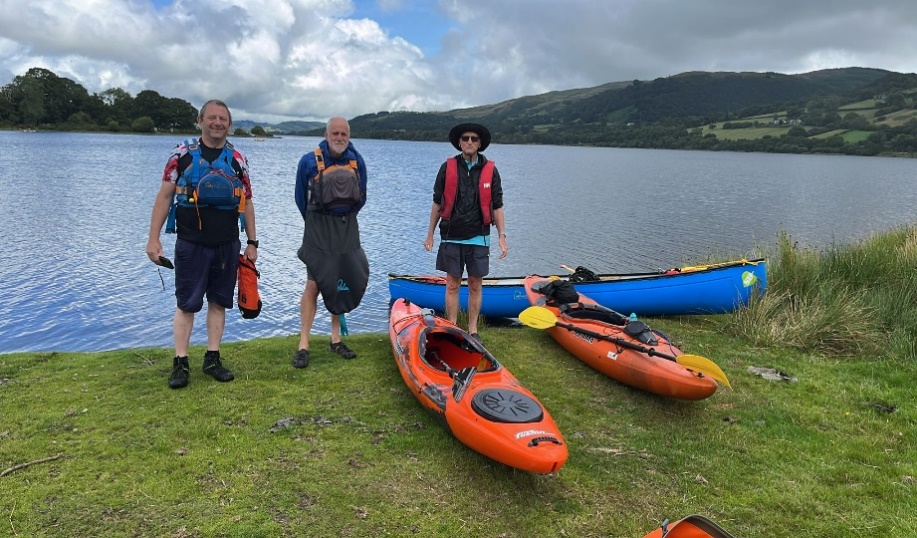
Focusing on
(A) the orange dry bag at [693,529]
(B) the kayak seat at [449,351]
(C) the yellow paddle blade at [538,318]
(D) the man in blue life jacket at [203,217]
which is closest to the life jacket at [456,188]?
(C) the yellow paddle blade at [538,318]

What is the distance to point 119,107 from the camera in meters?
99.3

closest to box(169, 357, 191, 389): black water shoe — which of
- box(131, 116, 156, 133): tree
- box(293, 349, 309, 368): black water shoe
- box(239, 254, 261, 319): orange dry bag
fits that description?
box(239, 254, 261, 319): orange dry bag

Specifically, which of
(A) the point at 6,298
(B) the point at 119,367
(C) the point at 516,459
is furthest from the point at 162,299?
(C) the point at 516,459

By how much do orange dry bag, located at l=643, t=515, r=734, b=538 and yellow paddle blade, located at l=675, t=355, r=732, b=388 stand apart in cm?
225

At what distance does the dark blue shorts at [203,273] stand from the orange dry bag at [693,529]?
4068mm

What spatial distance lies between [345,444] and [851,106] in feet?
490

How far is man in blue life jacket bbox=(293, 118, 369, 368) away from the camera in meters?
5.44

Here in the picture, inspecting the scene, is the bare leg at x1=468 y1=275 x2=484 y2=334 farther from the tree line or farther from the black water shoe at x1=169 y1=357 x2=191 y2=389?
the tree line

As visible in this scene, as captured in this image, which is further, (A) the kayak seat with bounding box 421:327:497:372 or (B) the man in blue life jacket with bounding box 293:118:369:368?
(A) the kayak seat with bounding box 421:327:497:372

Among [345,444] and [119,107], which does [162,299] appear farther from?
[119,107]

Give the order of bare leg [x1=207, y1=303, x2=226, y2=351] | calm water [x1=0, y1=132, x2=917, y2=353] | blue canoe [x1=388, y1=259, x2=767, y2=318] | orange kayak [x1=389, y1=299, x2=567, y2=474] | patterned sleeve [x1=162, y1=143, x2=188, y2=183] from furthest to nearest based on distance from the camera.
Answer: calm water [x1=0, y1=132, x2=917, y2=353]
blue canoe [x1=388, y1=259, x2=767, y2=318]
bare leg [x1=207, y1=303, x2=226, y2=351]
patterned sleeve [x1=162, y1=143, x2=188, y2=183]
orange kayak [x1=389, y1=299, x2=567, y2=474]

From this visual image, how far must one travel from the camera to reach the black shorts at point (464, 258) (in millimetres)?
6414

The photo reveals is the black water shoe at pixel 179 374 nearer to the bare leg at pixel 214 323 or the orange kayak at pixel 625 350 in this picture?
the bare leg at pixel 214 323

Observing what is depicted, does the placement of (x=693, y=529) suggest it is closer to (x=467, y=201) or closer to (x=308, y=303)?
(x=467, y=201)
